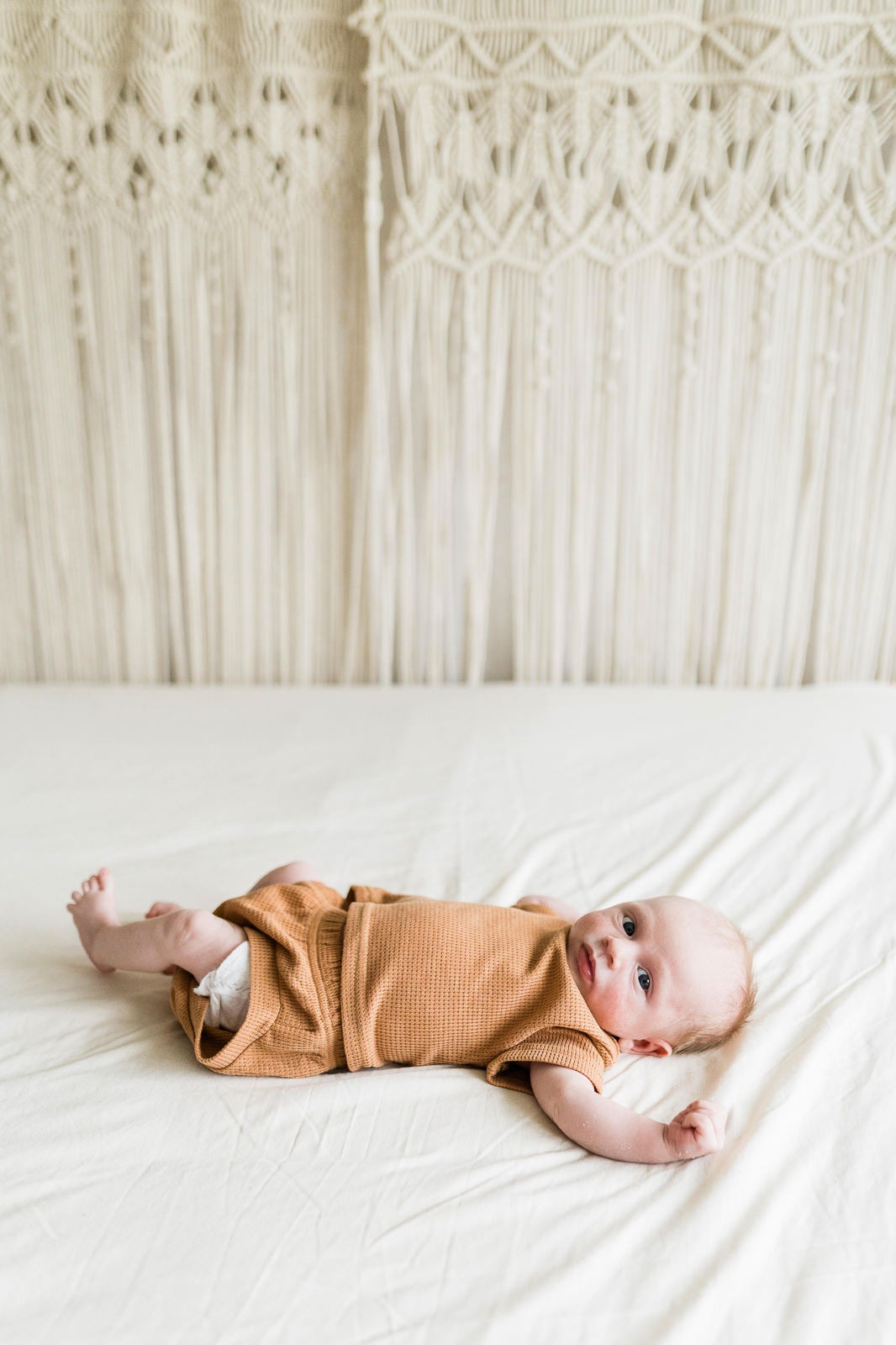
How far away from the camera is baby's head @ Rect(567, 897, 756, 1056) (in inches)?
33.4

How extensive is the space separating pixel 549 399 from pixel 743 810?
80 cm

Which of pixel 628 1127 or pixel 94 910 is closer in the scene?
pixel 628 1127

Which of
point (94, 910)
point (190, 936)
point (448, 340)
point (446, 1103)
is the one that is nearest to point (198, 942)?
point (190, 936)

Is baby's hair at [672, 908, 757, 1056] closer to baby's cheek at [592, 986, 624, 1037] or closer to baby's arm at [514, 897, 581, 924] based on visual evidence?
baby's cheek at [592, 986, 624, 1037]

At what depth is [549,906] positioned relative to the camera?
103cm

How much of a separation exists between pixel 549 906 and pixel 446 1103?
28 centimetres

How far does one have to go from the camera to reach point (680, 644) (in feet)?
6.05

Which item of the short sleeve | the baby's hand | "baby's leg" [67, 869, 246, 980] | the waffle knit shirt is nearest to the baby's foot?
"baby's leg" [67, 869, 246, 980]

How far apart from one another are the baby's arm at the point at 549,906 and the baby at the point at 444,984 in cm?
9

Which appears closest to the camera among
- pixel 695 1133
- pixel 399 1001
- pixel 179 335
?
pixel 695 1133

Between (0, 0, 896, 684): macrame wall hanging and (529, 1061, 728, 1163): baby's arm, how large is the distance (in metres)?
1.13

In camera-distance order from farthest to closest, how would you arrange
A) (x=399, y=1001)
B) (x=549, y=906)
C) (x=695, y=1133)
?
(x=549, y=906) < (x=399, y=1001) < (x=695, y=1133)

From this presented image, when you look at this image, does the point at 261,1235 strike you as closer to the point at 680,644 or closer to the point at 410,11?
the point at 680,644

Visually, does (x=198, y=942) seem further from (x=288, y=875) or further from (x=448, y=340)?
(x=448, y=340)
